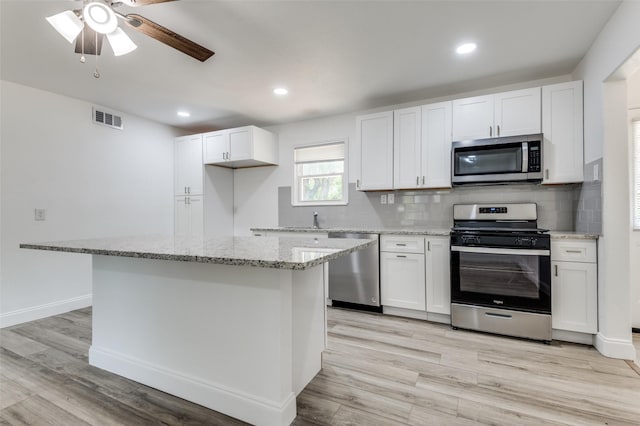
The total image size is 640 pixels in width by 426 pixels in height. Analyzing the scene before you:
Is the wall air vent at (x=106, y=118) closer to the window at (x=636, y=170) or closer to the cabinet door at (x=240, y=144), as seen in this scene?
the cabinet door at (x=240, y=144)

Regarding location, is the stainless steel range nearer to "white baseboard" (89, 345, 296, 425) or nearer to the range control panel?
the range control panel

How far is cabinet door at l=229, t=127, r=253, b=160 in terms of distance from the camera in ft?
Result: 13.3

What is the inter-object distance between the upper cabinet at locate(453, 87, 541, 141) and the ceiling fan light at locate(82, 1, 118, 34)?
292 centimetres

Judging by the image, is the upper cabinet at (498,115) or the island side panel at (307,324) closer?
the island side panel at (307,324)

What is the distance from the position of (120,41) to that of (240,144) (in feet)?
7.60

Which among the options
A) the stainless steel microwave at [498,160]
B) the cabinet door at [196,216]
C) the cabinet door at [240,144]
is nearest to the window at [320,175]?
the cabinet door at [240,144]

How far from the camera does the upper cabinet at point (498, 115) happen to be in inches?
110

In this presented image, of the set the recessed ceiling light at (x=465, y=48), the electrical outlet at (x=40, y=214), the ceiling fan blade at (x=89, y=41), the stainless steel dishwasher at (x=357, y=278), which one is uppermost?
the recessed ceiling light at (x=465, y=48)

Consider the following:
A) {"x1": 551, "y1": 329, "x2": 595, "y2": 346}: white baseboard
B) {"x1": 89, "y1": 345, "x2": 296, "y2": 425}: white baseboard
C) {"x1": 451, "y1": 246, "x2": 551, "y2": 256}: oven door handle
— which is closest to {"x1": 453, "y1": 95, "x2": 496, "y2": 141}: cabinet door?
{"x1": 451, "y1": 246, "x2": 551, "y2": 256}: oven door handle

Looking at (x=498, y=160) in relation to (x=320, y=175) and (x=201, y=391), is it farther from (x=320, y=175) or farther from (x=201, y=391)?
(x=201, y=391)

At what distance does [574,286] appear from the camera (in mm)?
2484

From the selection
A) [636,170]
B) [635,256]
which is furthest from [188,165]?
[635,256]

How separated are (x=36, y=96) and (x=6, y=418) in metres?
3.10

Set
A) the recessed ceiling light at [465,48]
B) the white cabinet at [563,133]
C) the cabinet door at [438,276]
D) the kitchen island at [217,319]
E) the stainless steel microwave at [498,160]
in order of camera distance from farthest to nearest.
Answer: the cabinet door at [438,276] → the stainless steel microwave at [498,160] → the white cabinet at [563,133] → the recessed ceiling light at [465,48] → the kitchen island at [217,319]
